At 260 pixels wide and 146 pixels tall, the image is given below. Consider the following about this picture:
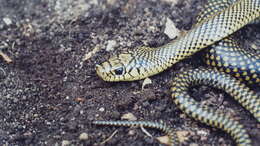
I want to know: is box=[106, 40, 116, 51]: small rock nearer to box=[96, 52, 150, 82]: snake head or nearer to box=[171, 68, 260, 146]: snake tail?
box=[96, 52, 150, 82]: snake head

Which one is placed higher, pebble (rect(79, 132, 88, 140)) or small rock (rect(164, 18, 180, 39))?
small rock (rect(164, 18, 180, 39))

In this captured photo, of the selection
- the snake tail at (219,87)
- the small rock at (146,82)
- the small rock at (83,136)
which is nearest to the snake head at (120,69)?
the small rock at (146,82)

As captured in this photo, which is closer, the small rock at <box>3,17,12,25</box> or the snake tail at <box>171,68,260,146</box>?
the snake tail at <box>171,68,260,146</box>

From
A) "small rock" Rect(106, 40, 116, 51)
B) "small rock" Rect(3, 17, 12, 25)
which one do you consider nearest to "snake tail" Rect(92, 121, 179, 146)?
"small rock" Rect(106, 40, 116, 51)

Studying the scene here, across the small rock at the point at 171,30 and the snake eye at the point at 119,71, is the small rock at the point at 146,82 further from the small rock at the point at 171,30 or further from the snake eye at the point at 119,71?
the small rock at the point at 171,30

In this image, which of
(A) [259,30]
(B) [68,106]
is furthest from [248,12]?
(B) [68,106]

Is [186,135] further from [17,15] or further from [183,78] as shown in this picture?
[17,15]
